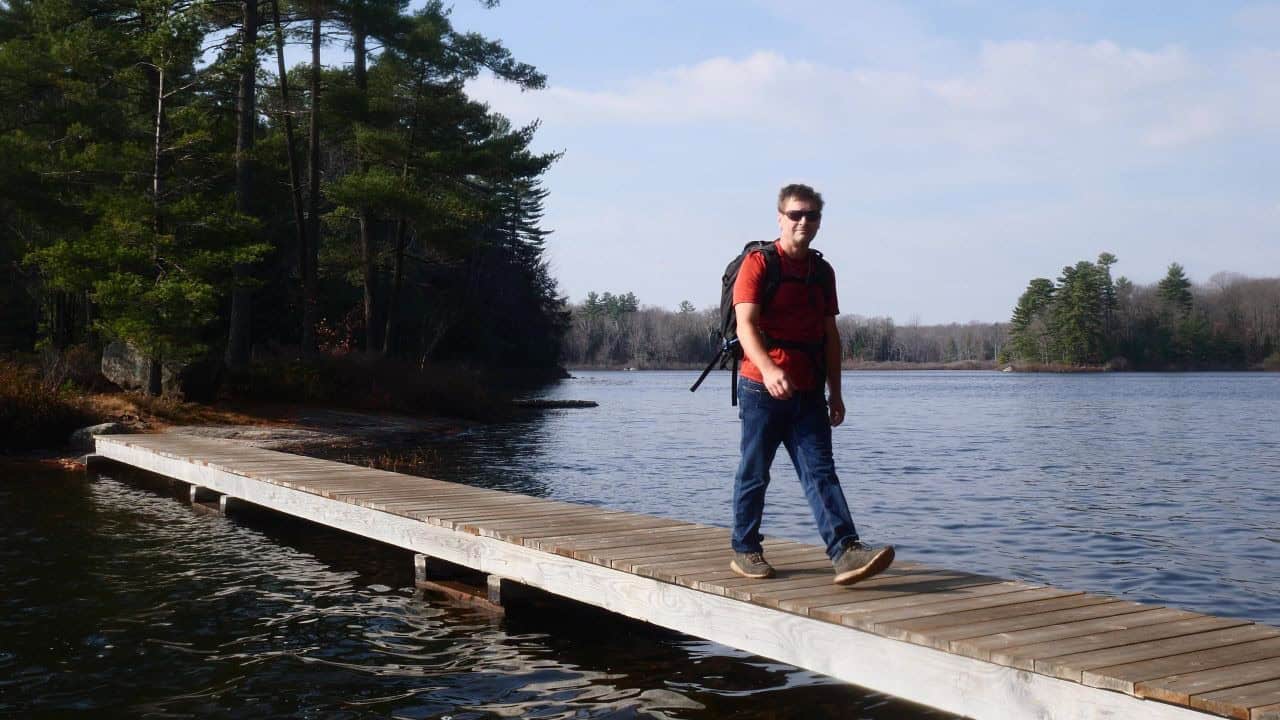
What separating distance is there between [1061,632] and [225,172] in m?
21.1

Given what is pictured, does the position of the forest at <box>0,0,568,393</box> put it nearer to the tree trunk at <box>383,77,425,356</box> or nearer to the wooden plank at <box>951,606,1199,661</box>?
the tree trunk at <box>383,77,425,356</box>

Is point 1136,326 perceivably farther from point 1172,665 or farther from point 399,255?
point 1172,665

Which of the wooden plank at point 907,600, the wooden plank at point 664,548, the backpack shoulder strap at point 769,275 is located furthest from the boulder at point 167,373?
the wooden plank at point 907,600

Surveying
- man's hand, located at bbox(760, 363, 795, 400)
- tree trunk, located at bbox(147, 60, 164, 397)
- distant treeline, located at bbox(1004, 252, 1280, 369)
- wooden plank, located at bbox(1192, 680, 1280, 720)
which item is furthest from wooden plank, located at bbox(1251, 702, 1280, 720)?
distant treeline, located at bbox(1004, 252, 1280, 369)

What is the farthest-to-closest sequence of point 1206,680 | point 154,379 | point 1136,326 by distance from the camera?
point 1136,326, point 154,379, point 1206,680

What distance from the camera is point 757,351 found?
5391mm

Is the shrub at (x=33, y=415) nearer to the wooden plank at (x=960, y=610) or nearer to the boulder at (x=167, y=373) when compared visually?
the boulder at (x=167, y=373)

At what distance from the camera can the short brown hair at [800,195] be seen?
219 inches

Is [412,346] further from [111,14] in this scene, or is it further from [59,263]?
[59,263]

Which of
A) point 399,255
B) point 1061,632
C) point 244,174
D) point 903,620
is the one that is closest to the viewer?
point 1061,632

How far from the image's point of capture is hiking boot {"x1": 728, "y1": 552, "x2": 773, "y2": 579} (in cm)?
598

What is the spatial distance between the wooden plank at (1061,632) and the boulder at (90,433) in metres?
16.1

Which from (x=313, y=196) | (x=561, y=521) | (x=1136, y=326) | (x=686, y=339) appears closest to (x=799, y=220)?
(x=561, y=521)

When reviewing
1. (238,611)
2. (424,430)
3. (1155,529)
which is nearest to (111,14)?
(424,430)
